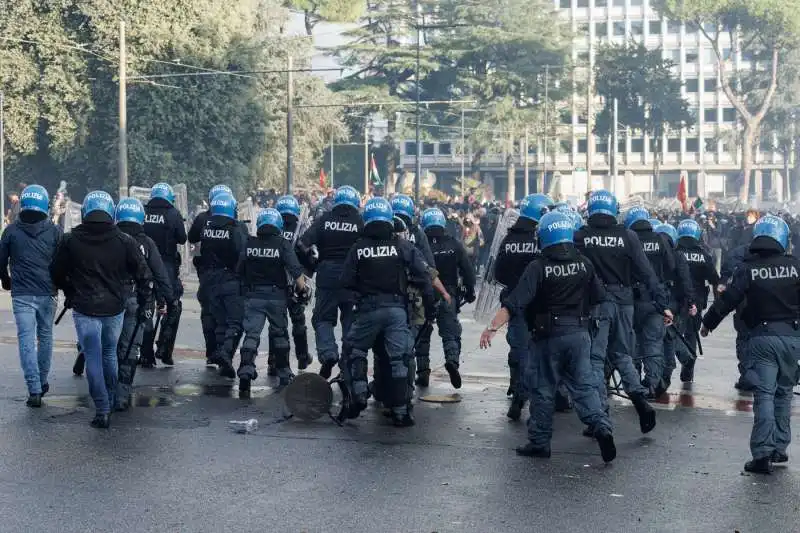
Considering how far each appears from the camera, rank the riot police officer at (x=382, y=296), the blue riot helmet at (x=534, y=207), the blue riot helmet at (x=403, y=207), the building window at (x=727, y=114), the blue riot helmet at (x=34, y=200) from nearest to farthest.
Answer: the riot police officer at (x=382, y=296) < the blue riot helmet at (x=34, y=200) < the blue riot helmet at (x=534, y=207) < the blue riot helmet at (x=403, y=207) < the building window at (x=727, y=114)

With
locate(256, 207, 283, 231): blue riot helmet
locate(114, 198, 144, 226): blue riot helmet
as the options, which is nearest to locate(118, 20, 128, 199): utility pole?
locate(114, 198, 144, 226): blue riot helmet

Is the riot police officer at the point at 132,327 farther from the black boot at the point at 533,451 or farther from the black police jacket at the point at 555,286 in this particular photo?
the black boot at the point at 533,451

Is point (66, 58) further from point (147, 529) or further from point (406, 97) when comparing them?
point (147, 529)

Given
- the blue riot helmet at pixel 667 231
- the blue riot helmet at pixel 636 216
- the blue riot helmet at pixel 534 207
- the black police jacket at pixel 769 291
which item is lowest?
the black police jacket at pixel 769 291

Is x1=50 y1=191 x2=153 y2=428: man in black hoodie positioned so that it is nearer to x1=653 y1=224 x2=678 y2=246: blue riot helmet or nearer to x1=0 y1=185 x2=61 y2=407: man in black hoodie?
x1=0 y1=185 x2=61 y2=407: man in black hoodie

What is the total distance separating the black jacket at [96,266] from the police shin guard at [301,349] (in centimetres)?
322

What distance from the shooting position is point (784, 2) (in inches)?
3120

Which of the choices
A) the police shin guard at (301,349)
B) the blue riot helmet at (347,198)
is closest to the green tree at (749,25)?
the police shin guard at (301,349)

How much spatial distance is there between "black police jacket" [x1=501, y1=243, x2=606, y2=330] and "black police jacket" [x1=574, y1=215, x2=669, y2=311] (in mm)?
1738

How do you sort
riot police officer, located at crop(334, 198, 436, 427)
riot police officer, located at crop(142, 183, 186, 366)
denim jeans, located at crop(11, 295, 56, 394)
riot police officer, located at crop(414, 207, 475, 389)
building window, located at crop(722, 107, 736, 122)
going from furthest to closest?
1. building window, located at crop(722, 107, 736, 122)
2. riot police officer, located at crop(142, 183, 186, 366)
3. riot police officer, located at crop(414, 207, 475, 389)
4. denim jeans, located at crop(11, 295, 56, 394)
5. riot police officer, located at crop(334, 198, 436, 427)

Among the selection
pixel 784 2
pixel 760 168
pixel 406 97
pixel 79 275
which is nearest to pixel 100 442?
pixel 79 275

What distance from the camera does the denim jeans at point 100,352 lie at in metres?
9.77

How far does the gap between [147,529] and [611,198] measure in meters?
5.16

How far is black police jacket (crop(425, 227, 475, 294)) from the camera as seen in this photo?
42.0 feet
